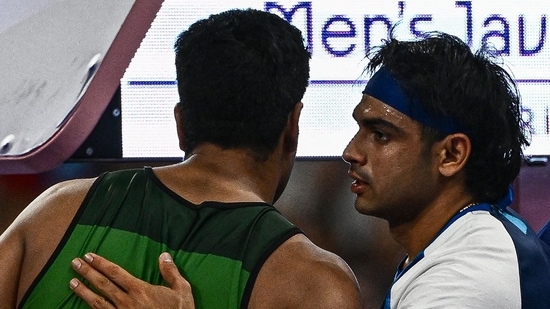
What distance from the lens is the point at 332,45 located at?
2.93 meters

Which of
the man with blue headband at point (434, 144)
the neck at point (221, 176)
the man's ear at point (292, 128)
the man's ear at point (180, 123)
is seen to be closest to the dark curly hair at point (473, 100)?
the man with blue headband at point (434, 144)

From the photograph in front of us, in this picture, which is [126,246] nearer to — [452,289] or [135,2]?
[452,289]

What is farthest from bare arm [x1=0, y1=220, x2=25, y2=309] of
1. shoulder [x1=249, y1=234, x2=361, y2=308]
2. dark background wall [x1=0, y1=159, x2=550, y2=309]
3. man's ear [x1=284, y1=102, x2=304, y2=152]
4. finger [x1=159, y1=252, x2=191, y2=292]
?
dark background wall [x1=0, y1=159, x2=550, y2=309]

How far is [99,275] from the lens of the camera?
6.10 feet

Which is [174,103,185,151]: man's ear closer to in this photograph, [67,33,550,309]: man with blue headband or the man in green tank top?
the man in green tank top

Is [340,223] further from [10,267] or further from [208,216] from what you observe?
[10,267]

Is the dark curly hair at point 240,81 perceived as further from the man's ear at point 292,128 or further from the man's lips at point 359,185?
the man's lips at point 359,185

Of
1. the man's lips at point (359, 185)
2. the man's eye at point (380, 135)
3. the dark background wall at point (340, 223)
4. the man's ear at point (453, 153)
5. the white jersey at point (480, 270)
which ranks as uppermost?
the man's eye at point (380, 135)

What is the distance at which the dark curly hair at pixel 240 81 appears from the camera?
6.57ft

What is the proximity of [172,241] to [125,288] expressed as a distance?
0.39ft

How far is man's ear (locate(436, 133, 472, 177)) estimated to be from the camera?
2139mm

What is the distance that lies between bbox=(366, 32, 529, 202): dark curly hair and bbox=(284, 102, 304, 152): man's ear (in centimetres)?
24

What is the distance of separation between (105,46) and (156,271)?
111cm

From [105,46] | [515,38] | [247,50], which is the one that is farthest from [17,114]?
[515,38]
